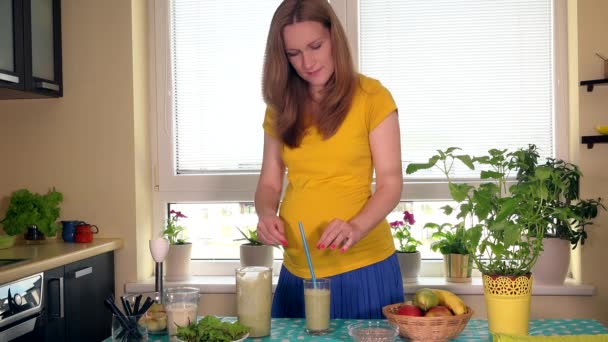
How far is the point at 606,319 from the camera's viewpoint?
2801 millimetres

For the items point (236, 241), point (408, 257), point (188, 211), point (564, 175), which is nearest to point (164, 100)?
point (188, 211)

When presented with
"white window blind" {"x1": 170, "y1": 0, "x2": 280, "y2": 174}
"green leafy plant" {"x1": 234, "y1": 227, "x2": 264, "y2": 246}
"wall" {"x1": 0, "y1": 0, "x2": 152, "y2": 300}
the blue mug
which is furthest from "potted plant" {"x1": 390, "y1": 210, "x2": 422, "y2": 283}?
the blue mug

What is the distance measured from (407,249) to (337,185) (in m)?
1.21

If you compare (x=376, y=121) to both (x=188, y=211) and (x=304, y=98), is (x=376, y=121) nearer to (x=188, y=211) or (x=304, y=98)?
(x=304, y=98)

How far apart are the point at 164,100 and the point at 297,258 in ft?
5.29

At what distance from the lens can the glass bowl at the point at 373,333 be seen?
51.4 inches

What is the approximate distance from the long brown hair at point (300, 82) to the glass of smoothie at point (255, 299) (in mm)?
501

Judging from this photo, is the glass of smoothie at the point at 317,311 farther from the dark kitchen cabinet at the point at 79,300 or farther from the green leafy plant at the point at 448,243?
the green leafy plant at the point at 448,243

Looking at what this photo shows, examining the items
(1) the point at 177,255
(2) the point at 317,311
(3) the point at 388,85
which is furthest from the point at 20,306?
(3) the point at 388,85

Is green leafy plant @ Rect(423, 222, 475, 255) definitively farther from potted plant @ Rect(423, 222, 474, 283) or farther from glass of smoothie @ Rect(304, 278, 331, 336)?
glass of smoothie @ Rect(304, 278, 331, 336)

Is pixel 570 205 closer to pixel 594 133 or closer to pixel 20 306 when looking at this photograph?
pixel 594 133

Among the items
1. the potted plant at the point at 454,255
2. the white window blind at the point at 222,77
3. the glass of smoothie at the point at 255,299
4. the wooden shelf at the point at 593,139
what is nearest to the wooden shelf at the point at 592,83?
the wooden shelf at the point at 593,139

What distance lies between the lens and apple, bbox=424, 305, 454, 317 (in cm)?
136

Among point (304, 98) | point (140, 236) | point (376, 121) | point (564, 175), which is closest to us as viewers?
point (376, 121)
